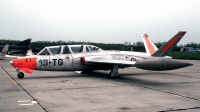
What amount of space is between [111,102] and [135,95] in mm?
1432

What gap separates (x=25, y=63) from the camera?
515 inches

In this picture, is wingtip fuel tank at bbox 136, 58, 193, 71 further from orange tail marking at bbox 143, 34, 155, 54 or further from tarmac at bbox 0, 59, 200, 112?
orange tail marking at bbox 143, 34, 155, 54

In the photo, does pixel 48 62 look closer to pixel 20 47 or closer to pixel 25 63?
pixel 25 63

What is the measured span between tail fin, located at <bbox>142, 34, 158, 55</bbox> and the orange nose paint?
827 centimetres

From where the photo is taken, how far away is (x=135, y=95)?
858 cm

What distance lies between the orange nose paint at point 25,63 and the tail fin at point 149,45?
8271 mm

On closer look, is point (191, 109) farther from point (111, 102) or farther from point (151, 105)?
point (111, 102)

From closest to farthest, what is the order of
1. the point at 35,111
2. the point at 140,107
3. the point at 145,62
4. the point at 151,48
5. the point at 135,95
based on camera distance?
the point at 35,111 → the point at 140,107 → the point at 135,95 → the point at 145,62 → the point at 151,48

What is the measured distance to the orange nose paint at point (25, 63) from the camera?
12.9 m

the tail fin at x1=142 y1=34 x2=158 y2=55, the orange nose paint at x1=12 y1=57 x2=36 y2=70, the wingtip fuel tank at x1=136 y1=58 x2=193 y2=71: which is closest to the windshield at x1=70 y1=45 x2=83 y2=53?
the orange nose paint at x1=12 y1=57 x2=36 y2=70

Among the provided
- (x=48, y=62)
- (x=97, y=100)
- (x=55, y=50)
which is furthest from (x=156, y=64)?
(x=55, y=50)

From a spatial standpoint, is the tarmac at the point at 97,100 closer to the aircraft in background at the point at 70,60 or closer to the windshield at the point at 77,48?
the aircraft in background at the point at 70,60

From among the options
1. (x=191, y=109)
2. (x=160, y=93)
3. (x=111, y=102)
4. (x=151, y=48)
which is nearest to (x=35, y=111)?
(x=111, y=102)

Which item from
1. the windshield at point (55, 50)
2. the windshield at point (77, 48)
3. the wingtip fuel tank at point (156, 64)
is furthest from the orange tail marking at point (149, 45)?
the windshield at point (55, 50)
